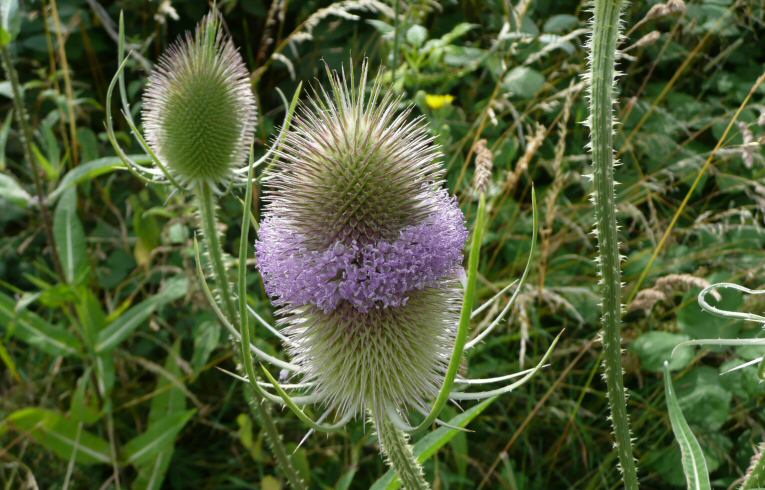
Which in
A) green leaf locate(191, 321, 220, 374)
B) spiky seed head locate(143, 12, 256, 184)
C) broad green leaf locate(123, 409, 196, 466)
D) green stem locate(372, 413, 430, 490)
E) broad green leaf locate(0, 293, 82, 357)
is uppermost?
spiky seed head locate(143, 12, 256, 184)

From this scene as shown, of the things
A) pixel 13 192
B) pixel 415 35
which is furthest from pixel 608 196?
pixel 13 192

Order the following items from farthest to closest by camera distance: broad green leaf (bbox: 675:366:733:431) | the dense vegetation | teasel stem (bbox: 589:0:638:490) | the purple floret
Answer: the dense vegetation < broad green leaf (bbox: 675:366:733:431) < the purple floret < teasel stem (bbox: 589:0:638:490)

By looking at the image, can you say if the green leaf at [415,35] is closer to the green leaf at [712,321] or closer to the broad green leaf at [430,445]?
the green leaf at [712,321]

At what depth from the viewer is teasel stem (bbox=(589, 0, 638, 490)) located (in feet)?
3.82

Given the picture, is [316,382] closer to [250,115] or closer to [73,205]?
[250,115]

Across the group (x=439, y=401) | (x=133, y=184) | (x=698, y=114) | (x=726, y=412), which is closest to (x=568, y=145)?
(x=698, y=114)

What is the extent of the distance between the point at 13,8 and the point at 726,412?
7.35 ft

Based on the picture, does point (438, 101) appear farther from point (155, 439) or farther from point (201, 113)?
point (155, 439)

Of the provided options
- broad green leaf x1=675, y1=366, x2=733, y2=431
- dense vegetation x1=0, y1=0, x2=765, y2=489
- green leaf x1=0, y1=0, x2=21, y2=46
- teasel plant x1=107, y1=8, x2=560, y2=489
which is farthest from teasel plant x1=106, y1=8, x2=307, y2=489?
broad green leaf x1=675, y1=366, x2=733, y2=431

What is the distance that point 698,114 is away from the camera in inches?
114

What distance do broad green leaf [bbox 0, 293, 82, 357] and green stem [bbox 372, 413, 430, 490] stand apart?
4.62 feet

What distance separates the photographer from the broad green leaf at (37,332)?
2.39 m

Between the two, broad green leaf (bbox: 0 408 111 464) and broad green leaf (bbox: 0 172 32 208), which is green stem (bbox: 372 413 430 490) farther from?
broad green leaf (bbox: 0 172 32 208)

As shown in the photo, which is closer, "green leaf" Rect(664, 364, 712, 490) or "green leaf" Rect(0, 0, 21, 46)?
"green leaf" Rect(664, 364, 712, 490)
